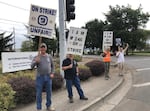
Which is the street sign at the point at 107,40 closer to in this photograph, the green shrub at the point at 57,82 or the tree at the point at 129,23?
the green shrub at the point at 57,82

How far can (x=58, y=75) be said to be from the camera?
11.4m

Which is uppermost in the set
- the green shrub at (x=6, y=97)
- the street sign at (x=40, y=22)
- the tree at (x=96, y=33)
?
the tree at (x=96, y=33)

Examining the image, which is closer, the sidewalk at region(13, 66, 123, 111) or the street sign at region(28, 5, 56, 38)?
the sidewalk at region(13, 66, 123, 111)

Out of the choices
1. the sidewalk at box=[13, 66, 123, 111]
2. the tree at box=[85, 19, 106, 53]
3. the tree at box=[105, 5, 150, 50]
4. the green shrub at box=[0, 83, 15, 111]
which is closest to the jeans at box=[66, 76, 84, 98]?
the sidewalk at box=[13, 66, 123, 111]

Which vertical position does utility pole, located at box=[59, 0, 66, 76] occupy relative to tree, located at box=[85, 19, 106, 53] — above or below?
below

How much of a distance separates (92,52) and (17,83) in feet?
195

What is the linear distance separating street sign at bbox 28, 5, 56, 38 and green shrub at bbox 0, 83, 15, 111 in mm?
1879

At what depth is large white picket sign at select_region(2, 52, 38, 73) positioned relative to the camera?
12278 mm

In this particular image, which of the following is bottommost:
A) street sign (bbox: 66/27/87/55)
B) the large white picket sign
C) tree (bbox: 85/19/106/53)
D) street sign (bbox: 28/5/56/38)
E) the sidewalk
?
the sidewalk

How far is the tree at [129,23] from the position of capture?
54438 millimetres

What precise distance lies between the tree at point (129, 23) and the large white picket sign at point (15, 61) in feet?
138

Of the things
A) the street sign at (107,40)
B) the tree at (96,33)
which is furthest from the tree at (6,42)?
the street sign at (107,40)

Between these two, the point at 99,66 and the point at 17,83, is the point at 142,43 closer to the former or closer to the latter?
the point at 99,66

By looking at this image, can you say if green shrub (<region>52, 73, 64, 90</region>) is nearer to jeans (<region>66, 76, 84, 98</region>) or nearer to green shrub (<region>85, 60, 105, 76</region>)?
jeans (<region>66, 76, 84, 98</region>)
